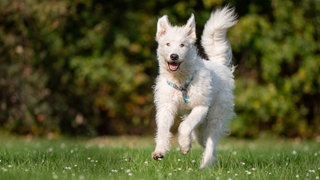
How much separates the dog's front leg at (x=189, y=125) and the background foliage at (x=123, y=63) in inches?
316

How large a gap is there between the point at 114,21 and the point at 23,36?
214 centimetres

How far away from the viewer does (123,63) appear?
1544cm

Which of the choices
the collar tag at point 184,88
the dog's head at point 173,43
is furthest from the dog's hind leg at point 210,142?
the dog's head at point 173,43

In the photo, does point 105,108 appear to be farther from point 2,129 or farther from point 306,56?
point 306,56

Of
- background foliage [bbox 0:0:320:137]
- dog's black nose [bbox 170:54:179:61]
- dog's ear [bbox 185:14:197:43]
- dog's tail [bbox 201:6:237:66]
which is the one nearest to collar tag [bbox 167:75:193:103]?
dog's black nose [bbox 170:54:179:61]

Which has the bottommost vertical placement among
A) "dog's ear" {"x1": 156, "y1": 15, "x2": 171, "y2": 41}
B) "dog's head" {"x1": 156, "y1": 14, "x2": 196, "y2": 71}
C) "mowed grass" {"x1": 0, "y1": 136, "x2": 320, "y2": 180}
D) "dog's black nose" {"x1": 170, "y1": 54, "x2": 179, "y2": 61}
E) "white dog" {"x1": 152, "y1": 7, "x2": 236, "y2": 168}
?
"mowed grass" {"x1": 0, "y1": 136, "x2": 320, "y2": 180}

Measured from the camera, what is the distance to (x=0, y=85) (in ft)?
49.5

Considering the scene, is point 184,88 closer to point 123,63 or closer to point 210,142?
point 210,142

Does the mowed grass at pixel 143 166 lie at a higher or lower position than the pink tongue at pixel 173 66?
lower

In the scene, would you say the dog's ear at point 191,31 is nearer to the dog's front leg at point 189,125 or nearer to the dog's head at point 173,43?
the dog's head at point 173,43

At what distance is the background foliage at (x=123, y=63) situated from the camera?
1472 cm

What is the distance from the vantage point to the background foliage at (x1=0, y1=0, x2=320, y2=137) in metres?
14.7

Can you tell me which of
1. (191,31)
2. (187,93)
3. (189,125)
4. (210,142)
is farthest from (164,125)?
(191,31)

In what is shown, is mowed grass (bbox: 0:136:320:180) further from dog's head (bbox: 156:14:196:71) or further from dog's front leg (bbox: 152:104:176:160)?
dog's head (bbox: 156:14:196:71)
